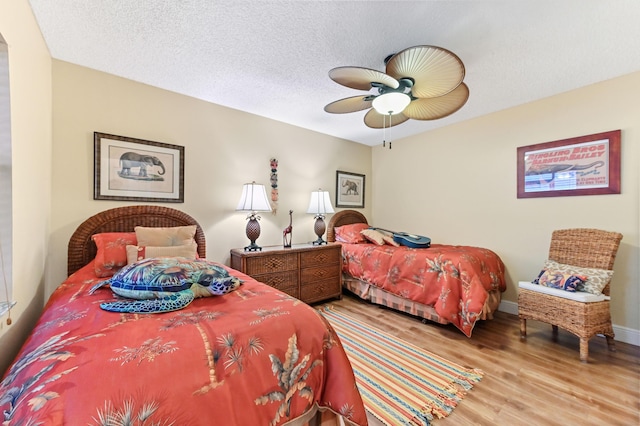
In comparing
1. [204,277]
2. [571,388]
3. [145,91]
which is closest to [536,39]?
[571,388]

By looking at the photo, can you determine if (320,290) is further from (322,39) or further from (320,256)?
(322,39)

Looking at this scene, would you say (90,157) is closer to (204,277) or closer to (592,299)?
(204,277)

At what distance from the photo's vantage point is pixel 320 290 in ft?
10.6

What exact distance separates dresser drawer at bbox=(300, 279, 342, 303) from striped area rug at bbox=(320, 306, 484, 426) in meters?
0.81

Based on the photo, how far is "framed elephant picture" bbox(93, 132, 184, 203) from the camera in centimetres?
225

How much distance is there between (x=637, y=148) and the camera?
2270 mm

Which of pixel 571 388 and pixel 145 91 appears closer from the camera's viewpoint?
pixel 571 388

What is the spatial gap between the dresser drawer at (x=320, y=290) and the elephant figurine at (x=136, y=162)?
2.07 m

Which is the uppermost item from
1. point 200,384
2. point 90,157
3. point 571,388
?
point 90,157

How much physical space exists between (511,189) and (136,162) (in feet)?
13.5

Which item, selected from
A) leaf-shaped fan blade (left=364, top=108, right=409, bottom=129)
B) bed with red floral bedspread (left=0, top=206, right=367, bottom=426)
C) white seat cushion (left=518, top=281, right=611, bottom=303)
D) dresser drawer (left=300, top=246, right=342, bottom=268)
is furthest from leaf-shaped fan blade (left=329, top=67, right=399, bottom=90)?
white seat cushion (left=518, top=281, right=611, bottom=303)

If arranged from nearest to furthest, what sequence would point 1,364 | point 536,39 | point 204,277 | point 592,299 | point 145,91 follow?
1. point 1,364
2. point 204,277
3. point 536,39
4. point 592,299
5. point 145,91

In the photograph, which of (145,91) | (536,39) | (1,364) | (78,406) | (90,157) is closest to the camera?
(78,406)

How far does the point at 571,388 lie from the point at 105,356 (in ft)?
8.61
